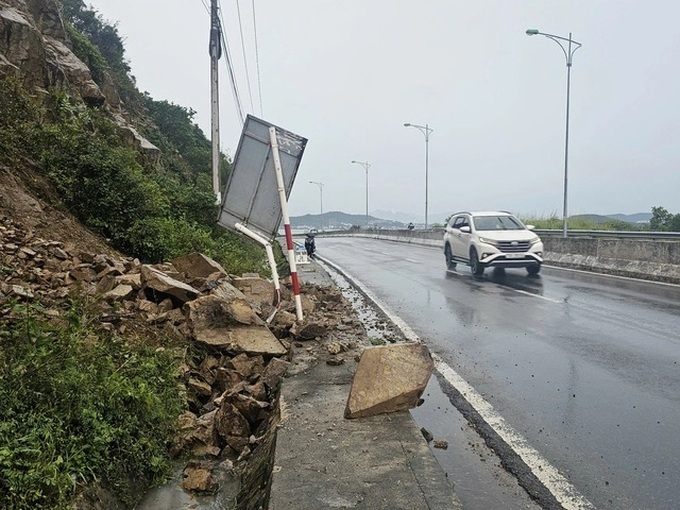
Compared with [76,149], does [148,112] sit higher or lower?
higher

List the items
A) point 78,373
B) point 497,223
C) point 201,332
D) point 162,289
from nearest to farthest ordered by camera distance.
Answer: point 78,373, point 201,332, point 162,289, point 497,223

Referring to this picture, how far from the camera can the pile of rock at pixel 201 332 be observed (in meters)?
4.20

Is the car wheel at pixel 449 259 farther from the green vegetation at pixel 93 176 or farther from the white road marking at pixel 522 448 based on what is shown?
the white road marking at pixel 522 448

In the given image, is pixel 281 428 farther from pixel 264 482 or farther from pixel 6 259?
pixel 6 259

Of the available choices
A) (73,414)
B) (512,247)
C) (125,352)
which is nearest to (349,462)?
(73,414)

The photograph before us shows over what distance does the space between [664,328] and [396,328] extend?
394 centimetres

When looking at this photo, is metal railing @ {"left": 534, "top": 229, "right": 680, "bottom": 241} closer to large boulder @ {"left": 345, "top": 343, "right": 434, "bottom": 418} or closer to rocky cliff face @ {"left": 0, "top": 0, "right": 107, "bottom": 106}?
rocky cliff face @ {"left": 0, "top": 0, "right": 107, "bottom": 106}

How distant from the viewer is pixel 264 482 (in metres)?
3.51

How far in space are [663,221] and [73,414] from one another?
40.4 metres

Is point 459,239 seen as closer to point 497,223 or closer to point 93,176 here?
point 497,223

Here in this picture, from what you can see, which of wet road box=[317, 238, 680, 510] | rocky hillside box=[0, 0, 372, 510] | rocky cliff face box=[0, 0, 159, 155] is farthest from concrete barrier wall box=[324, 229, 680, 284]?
rocky cliff face box=[0, 0, 159, 155]

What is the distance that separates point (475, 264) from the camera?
15.7 m

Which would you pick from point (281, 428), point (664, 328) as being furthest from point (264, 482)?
point (664, 328)

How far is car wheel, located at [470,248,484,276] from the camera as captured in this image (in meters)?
15.5
